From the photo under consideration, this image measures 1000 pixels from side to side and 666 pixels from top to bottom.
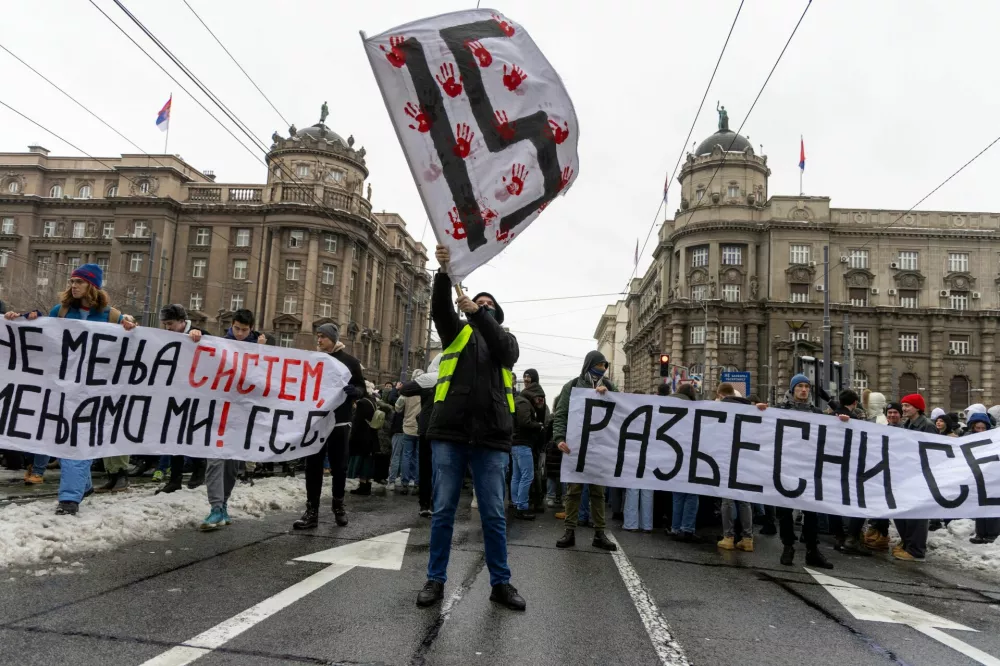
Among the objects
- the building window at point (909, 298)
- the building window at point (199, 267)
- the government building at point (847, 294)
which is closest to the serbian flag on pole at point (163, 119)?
the building window at point (199, 267)

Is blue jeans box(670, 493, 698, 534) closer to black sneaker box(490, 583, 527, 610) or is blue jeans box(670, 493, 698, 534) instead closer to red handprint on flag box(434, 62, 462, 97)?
black sneaker box(490, 583, 527, 610)

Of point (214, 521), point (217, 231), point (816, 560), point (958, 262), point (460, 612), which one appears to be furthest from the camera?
point (958, 262)

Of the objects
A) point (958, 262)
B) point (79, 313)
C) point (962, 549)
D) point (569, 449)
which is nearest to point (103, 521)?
point (79, 313)

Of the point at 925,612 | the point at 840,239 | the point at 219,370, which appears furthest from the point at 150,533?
the point at 840,239

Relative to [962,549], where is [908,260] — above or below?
above

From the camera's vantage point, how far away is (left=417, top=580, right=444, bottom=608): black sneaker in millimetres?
4145

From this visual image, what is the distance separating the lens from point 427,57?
15.4ft

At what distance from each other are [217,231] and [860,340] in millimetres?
56365

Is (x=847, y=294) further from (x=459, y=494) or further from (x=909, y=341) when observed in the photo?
(x=459, y=494)

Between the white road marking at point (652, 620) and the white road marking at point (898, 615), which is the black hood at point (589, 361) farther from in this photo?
the white road marking at point (898, 615)

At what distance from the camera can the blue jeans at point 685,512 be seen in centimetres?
784

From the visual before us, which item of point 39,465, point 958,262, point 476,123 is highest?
point 958,262

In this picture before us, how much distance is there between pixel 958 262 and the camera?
64062 millimetres

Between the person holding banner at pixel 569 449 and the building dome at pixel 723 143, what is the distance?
68.8 meters
